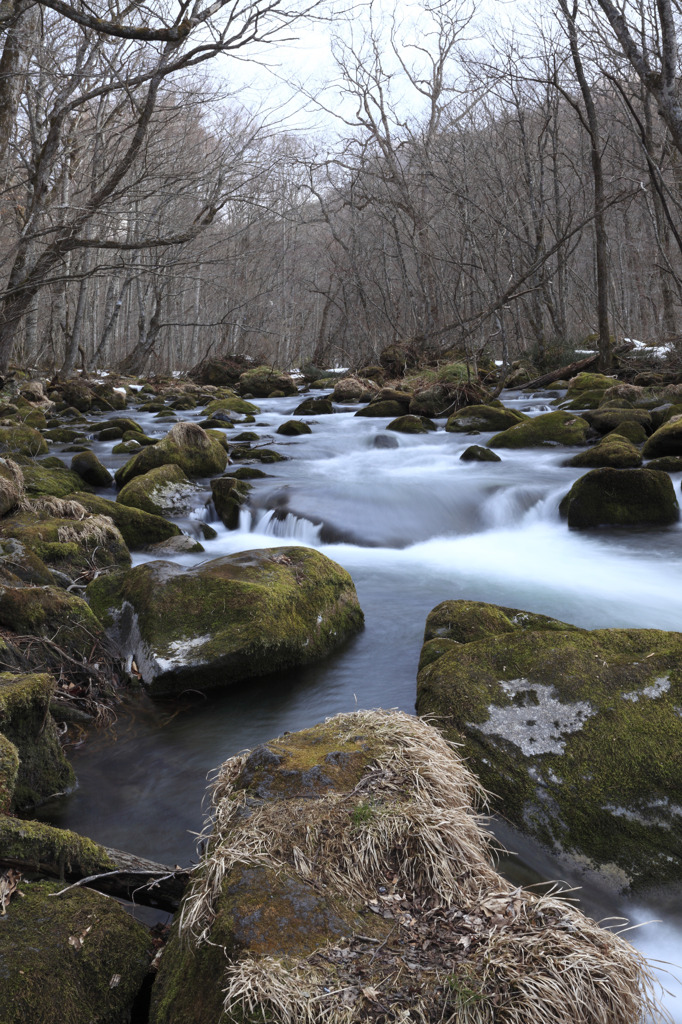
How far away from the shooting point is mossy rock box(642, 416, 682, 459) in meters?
9.84

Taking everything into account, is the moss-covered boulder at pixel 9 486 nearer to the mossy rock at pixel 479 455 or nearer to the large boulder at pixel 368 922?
the large boulder at pixel 368 922

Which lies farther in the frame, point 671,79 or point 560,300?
point 560,300

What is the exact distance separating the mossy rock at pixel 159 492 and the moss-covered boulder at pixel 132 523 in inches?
40.3

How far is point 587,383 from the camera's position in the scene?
1656 cm

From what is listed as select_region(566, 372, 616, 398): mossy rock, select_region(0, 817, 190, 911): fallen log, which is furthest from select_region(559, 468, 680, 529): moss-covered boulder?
select_region(566, 372, 616, 398): mossy rock

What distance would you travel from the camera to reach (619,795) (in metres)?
2.94

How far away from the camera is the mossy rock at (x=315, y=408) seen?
1869 cm

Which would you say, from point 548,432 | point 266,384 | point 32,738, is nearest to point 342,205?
point 266,384

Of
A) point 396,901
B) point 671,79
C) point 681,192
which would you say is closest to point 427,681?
point 396,901

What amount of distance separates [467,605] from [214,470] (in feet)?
22.8

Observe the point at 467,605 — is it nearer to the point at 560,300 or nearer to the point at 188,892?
the point at 188,892

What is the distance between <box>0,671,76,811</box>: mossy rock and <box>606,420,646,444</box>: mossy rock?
10250 millimetres

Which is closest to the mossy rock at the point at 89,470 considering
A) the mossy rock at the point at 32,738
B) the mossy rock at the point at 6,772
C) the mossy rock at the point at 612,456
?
the mossy rock at the point at 32,738

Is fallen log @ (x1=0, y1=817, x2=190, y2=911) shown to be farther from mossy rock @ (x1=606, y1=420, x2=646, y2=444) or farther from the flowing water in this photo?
mossy rock @ (x1=606, y1=420, x2=646, y2=444)
